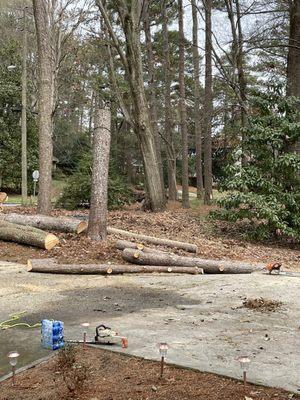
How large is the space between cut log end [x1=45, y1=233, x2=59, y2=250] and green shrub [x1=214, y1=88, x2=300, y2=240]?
4629 mm

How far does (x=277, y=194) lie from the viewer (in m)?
12.0

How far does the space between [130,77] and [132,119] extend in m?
1.45

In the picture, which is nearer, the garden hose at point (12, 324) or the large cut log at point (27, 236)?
the garden hose at point (12, 324)

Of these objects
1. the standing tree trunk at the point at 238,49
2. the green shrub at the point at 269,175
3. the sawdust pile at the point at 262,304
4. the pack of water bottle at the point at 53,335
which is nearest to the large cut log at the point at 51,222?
the green shrub at the point at 269,175

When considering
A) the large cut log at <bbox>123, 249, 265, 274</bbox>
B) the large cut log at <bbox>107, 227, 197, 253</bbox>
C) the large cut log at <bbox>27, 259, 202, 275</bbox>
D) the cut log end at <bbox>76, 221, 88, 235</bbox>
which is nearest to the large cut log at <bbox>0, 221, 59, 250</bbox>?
the cut log end at <bbox>76, 221, 88, 235</bbox>

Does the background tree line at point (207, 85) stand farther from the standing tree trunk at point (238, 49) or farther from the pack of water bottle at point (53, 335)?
the pack of water bottle at point (53, 335)

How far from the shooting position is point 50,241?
9164mm

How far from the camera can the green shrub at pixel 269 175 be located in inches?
459

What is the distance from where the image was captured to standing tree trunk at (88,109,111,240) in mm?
9266

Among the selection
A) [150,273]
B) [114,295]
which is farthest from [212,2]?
[114,295]

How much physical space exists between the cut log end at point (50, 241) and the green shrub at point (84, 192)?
8395mm

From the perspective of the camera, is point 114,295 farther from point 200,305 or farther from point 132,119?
point 132,119

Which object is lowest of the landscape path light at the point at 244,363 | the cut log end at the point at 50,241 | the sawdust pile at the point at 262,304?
the sawdust pile at the point at 262,304

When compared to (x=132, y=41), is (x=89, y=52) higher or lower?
higher
